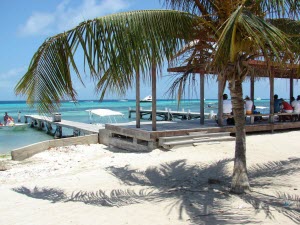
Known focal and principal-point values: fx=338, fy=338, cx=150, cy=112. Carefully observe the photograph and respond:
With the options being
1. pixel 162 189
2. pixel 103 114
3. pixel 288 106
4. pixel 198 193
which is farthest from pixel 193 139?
pixel 103 114

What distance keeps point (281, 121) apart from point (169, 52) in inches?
412

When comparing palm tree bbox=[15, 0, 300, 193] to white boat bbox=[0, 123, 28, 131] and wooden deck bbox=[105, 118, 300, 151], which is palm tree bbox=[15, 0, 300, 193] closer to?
wooden deck bbox=[105, 118, 300, 151]

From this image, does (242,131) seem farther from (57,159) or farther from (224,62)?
(57,159)

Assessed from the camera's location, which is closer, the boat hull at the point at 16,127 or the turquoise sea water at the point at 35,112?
the turquoise sea water at the point at 35,112

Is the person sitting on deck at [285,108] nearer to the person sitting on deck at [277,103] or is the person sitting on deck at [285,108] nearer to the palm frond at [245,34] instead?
the person sitting on deck at [277,103]

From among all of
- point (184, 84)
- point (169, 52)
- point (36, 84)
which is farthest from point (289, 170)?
point (36, 84)

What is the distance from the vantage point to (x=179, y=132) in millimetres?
11008

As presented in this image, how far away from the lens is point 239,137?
5773 mm

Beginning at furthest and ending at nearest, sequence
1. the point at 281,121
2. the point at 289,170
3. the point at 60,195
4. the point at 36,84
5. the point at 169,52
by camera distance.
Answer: the point at 281,121, the point at 289,170, the point at 60,195, the point at 169,52, the point at 36,84

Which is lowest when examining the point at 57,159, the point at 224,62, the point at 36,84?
the point at 57,159

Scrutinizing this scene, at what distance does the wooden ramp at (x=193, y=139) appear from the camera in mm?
10339

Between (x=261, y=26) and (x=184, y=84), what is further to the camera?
(x=184, y=84)

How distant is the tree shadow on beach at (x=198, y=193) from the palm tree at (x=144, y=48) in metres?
0.61

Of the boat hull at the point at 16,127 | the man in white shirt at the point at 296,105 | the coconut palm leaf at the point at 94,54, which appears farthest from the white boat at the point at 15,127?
the coconut palm leaf at the point at 94,54
